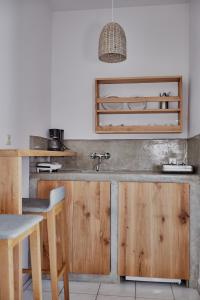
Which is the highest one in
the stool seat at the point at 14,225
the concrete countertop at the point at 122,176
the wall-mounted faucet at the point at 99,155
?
the wall-mounted faucet at the point at 99,155

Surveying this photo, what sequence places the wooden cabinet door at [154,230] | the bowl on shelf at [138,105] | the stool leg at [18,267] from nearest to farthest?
the stool leg at [18,267]
the wooden cabinet door at [154,230]
the bowl on shelf at [138,105]

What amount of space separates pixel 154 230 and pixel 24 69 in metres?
1.82

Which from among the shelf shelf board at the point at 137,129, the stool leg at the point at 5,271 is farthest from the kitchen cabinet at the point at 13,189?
the shelf shelf board at the point at 137,129

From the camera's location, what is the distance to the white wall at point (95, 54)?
10.4ft

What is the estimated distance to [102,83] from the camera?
10.6ft

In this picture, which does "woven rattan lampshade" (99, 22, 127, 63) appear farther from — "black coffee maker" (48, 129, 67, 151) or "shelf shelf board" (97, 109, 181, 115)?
"black coffee maker" (48, 129, 67, 151)

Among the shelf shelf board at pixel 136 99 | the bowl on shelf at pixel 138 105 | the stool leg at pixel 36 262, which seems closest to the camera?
the stool leg at pixel 36 262

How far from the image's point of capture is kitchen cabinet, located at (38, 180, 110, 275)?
2.49m

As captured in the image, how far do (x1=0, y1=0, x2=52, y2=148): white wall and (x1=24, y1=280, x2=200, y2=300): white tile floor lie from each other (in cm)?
129

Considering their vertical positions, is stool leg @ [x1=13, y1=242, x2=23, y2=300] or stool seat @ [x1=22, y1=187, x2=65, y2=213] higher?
stool seat @ [x1=22, y1=187, x2=65, y2=213]

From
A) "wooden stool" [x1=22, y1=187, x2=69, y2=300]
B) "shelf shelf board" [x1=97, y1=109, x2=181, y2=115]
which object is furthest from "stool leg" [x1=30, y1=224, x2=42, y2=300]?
"shelf shelf board" [x1=97, y1=109, x2=181, y2=115]

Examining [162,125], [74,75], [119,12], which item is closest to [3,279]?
[162,125]

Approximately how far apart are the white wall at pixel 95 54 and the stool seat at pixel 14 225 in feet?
6.37

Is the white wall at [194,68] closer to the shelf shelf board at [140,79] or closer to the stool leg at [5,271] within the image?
the shelf shelf board at [140,79]
